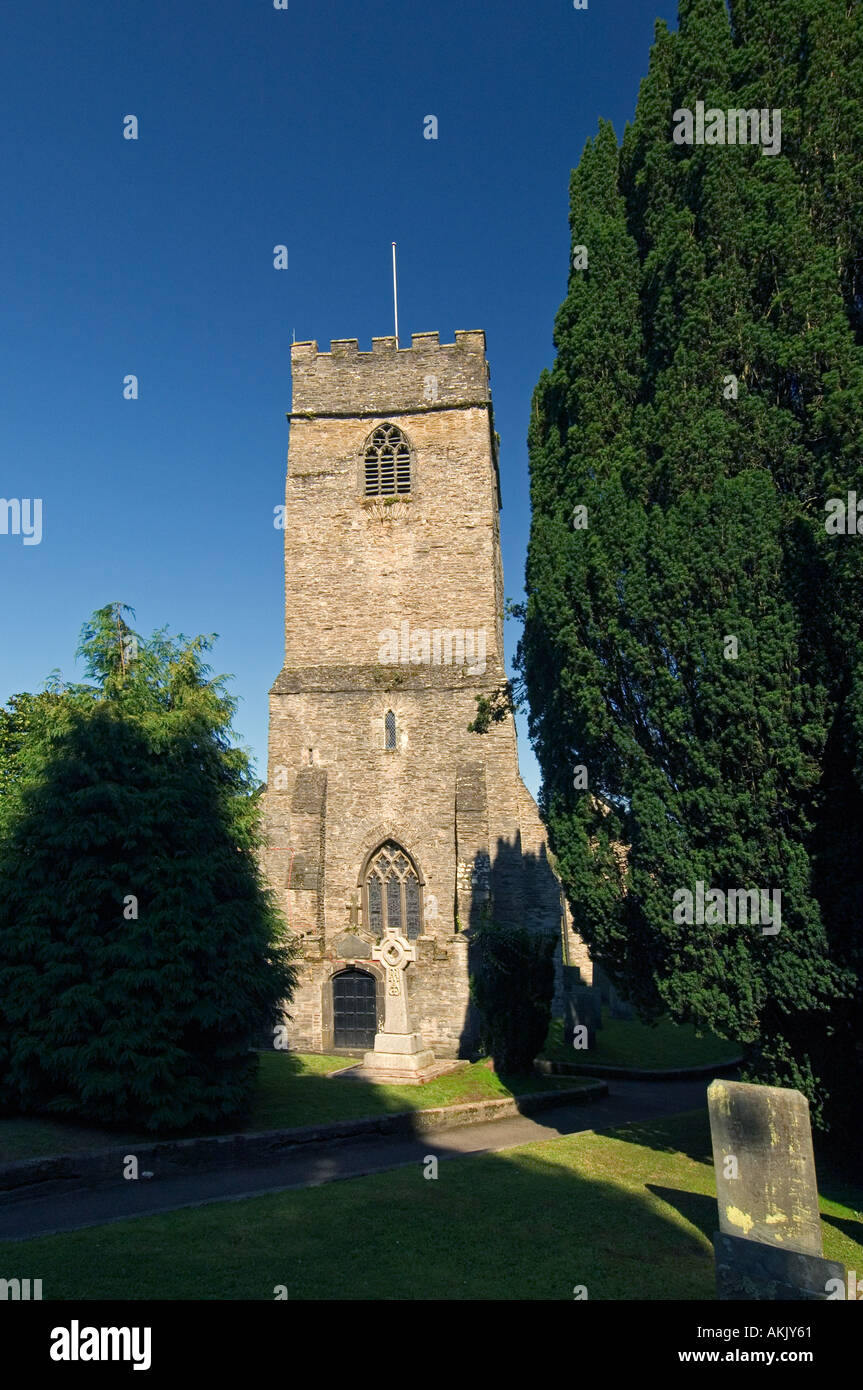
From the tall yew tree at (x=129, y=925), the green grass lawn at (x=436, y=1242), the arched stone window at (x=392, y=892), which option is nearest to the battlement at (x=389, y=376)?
the arched stone window at (x=392, y=892)

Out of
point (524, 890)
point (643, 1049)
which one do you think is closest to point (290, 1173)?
point (524, 890)

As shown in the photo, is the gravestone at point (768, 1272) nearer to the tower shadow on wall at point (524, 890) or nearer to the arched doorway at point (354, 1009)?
the tower shadow on wall at point (524, 890)

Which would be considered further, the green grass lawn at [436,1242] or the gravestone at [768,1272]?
the green grass lawn at [436,1242]

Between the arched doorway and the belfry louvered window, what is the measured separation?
12.9 metres

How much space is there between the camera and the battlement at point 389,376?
24.1m

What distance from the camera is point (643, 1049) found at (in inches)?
777

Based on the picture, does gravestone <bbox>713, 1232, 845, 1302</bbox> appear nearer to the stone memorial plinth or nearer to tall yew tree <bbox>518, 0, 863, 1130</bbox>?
→ tall yew tree <bbox>518, 0, 863, 1130</bbox>

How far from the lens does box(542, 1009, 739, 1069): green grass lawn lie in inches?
712

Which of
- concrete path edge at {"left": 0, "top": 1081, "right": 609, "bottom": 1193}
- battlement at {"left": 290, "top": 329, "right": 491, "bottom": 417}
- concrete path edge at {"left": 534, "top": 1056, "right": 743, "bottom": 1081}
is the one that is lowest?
concrete path edge at {"left": 534, "top": 1056, "right": 743, "bottom": 1081}

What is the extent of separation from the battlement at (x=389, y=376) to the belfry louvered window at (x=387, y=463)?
0.71 m

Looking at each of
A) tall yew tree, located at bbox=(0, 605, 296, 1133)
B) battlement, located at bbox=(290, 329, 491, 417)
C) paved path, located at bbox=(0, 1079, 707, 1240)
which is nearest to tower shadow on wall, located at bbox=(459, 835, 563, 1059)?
paved path, located at bbox=(0, 1079, 707, 1240)

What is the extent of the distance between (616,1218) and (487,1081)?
24.5 feet

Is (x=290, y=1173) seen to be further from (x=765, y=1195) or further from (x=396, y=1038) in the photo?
(x=396, y=1038)

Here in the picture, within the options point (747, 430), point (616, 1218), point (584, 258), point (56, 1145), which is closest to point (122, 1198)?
point (56, 1145)
